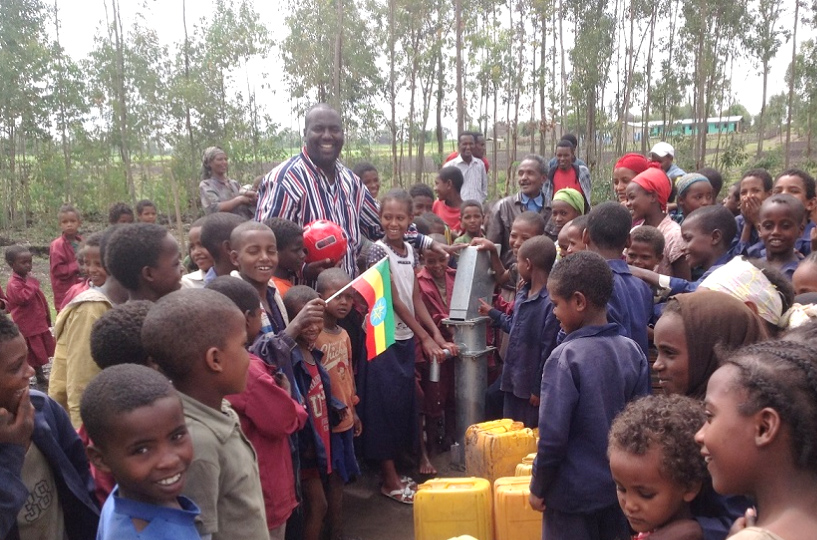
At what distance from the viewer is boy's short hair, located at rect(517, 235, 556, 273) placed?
3.87 meters

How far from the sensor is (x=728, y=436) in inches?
56.0

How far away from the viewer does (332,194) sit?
13.9 ft

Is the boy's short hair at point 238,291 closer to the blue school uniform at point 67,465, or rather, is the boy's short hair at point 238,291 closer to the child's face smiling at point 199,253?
the blue school uniform at point 67,465

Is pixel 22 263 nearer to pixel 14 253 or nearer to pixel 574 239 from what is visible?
pixel 14 253

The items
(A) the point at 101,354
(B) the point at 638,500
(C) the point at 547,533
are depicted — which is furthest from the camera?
(C) the point at 547,533

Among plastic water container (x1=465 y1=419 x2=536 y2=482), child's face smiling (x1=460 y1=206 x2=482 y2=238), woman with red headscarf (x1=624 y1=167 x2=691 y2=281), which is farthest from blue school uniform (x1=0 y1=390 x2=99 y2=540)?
child's face smiling (x1=460 y1=206 x2=482 y2=238)

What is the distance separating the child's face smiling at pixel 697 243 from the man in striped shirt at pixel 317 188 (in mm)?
1995

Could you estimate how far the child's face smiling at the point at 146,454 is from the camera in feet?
5.69

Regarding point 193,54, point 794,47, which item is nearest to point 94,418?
point 193,54

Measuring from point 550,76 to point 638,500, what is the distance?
14336mm

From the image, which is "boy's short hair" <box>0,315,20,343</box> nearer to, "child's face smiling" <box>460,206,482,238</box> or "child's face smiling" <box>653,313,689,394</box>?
"child's face smiling" <box>653,313,689,394</box>

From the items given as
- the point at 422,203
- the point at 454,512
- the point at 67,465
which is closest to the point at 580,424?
the point at 454,512

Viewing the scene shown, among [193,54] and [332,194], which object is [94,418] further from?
[193,54]

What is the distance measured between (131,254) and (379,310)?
4.48 ft
